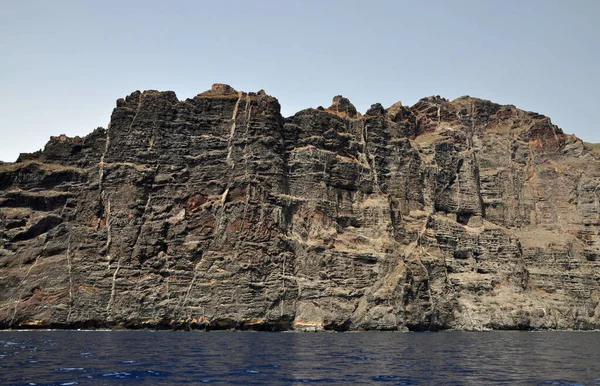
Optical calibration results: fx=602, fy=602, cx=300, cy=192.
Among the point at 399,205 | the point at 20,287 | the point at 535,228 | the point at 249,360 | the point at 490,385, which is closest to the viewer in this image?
the point at 490,385

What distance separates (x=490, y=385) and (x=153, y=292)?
62.5 metres

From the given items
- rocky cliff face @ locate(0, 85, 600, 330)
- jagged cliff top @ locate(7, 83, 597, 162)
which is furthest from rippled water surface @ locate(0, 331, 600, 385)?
jagged cliff top @ locate(7, 83, 597, 162)

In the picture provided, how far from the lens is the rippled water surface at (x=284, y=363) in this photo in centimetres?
3412

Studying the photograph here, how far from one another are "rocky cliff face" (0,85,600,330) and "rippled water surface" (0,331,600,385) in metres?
25.6

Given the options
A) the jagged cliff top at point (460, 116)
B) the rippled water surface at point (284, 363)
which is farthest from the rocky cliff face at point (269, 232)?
the rippled water surface at point (284, 363)

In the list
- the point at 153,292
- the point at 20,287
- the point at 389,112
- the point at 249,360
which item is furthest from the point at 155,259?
the point at 389,112

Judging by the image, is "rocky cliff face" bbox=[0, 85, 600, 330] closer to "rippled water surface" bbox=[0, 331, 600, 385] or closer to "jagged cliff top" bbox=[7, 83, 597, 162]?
"jagged cliff top" bbox=[7, 83, 597, 162]

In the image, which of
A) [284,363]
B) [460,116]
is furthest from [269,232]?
[460,116]

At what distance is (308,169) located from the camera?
334 ft

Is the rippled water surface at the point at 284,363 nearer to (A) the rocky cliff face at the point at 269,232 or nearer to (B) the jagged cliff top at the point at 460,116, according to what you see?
(A) the rocky cliff face at the point at 269,232

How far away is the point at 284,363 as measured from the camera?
1679 inches

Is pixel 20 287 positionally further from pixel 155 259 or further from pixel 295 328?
pixel 295 328

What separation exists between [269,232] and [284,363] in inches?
1965

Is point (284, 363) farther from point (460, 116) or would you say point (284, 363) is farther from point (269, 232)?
point (460, 116)
